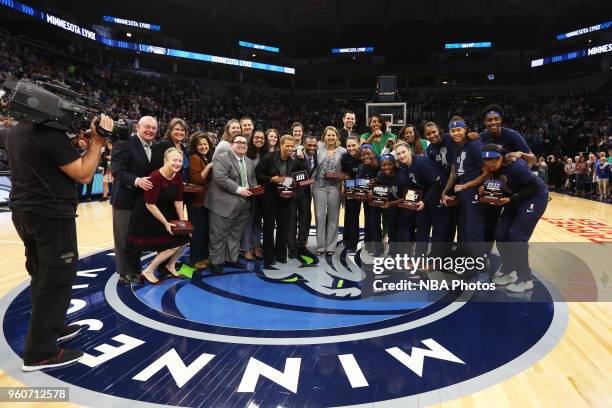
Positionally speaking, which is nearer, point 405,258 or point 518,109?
point 405,258

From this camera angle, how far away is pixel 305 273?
14.3 feet

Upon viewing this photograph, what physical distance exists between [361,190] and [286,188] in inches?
38.2

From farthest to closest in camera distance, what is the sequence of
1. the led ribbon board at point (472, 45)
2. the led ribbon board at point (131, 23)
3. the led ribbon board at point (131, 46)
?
the led ribbon board at point (472, 45) → the led ribbon board at point (131, 23) → the led ribbon board at point (131, 46)

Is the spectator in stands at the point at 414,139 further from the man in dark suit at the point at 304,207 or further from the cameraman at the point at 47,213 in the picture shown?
the cameraman at the point at 47,213

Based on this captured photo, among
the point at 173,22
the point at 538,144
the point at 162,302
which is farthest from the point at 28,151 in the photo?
the point at 173,22

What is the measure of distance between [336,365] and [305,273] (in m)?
1.98

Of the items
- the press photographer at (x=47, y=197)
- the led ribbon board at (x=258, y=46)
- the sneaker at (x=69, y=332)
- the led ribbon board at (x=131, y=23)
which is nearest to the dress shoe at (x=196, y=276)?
the sneaker at (x=69, y=332)

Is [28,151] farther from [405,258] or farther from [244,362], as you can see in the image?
[405,258]

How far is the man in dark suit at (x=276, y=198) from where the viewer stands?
15.0 feet

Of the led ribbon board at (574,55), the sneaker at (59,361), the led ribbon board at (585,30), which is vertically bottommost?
the sneaker at (59,361)

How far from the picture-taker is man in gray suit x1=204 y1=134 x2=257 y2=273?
4.27 metres

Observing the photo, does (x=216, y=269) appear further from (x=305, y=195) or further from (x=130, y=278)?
(x=305, y=195)

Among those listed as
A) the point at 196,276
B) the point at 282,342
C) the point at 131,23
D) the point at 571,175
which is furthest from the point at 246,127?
the point at 131,23

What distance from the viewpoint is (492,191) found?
11.9 ft
